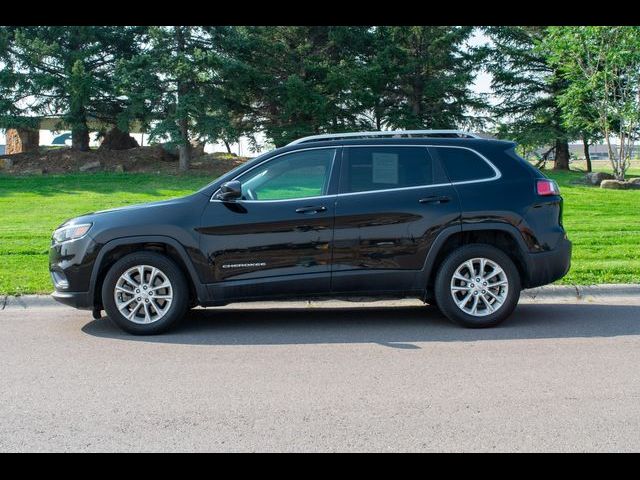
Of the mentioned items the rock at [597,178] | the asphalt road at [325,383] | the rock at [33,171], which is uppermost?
the rock at [33,171]

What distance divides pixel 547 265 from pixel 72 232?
4688 millimetres

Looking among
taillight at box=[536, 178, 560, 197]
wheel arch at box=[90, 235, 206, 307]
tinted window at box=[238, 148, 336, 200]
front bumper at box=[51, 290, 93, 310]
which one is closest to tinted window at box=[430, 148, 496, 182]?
taillight at box=[536, 178, 560, 197]

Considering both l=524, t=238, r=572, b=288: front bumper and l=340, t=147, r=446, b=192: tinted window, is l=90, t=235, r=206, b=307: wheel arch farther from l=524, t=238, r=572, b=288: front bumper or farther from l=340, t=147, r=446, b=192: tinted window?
l=524, t=238, r=572, b=288: front bumper

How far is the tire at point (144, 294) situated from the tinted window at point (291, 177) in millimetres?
1075

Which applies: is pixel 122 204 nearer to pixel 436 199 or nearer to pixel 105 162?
pixel 105 162

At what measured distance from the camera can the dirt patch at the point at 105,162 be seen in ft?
95.8

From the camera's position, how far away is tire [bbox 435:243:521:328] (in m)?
7.16

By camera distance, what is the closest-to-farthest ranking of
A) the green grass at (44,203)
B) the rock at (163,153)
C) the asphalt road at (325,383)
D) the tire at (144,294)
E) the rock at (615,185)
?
the asphalt road at (325,383)
the tire at (144,294)
the green grass at (44,203)
the rock at (615,185)
the rock at (163,153)

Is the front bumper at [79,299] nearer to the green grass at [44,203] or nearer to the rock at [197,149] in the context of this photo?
the green grass at [44,203]

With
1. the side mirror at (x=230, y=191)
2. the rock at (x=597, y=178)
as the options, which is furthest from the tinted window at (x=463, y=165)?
the rock at (x=597, y=178)

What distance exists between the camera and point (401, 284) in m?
7.20

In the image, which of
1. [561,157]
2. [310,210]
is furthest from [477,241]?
[561,157]

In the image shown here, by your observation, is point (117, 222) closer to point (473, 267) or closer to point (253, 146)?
point (473, 267)

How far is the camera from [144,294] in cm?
702
